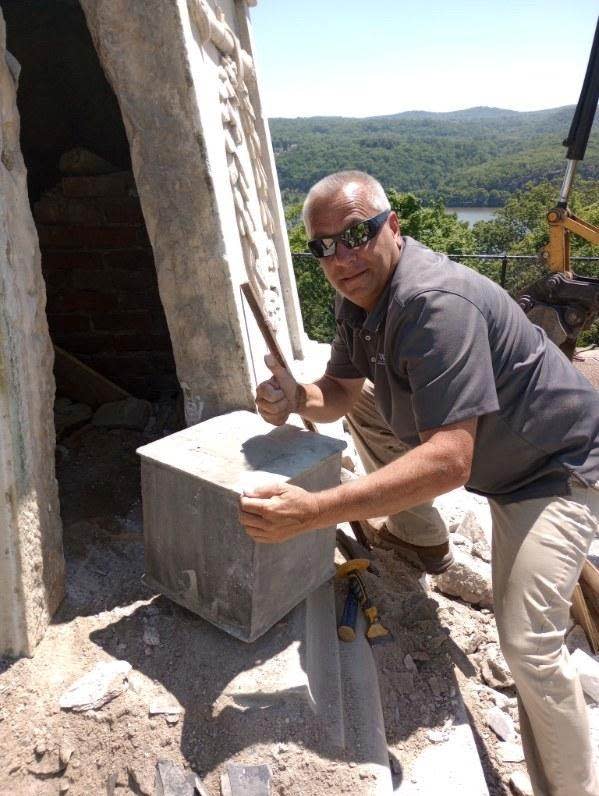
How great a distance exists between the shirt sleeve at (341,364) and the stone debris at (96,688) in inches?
55.5

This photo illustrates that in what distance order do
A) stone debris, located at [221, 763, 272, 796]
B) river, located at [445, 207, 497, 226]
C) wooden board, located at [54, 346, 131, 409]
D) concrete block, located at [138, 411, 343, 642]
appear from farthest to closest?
river, located at [445, 207, 497, 226] < wooden board, located at [54, 346, 131, 409] < concrete block, located at [138, 411, 343, 642] < stone debris, located at [221, 763, 272, 796]

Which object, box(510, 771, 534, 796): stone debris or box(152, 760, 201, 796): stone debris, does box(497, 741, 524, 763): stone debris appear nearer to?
box(510, 771, 534, 796): stone debris

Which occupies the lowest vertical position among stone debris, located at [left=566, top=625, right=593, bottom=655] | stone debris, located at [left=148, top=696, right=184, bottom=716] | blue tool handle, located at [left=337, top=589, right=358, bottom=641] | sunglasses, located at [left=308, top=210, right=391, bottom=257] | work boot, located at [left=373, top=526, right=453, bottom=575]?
stone debris, located at [left=566, top=625, right=593, bottom=655]

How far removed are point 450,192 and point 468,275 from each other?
8172cm

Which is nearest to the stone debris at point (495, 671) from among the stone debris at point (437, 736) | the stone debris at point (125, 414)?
the stone debris at point (437, 736)

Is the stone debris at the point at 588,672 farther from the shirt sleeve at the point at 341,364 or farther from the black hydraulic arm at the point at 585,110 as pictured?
the black hydraulic arm at the point at 585,110

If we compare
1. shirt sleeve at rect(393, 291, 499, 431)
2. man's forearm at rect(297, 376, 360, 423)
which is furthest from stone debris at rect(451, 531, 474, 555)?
shirt sleeve at rect(393, 291, 499, 431)

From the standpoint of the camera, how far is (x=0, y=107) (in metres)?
2.05

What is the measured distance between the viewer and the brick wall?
13.4 ft

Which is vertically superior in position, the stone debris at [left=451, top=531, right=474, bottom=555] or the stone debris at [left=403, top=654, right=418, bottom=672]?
the stone debris at [left=403, top=654, right=418, bottom=672]

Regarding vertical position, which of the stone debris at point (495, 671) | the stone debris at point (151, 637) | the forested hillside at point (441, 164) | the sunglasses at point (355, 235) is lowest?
the forested hillside at point (441, 164)

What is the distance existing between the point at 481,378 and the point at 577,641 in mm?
1843

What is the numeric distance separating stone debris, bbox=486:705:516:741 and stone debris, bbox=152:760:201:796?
1.28 metres

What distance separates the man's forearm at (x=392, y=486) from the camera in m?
1.94
